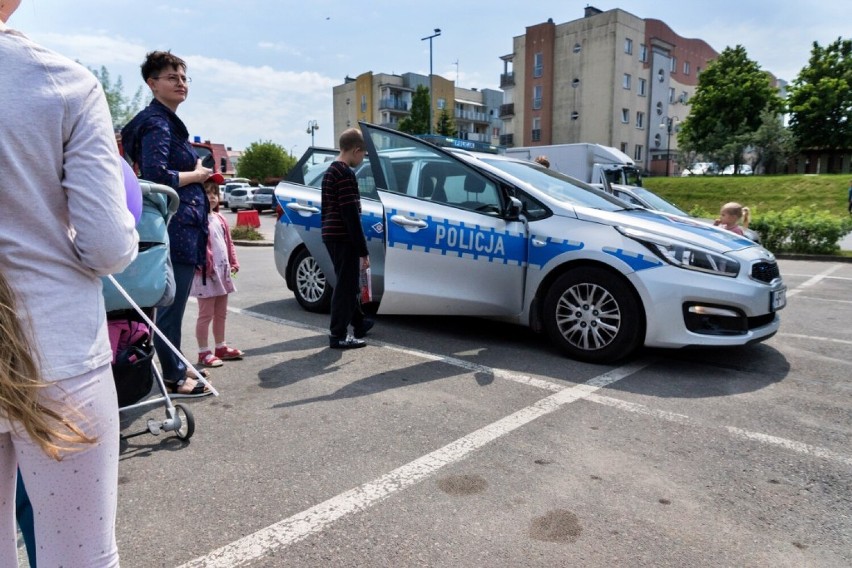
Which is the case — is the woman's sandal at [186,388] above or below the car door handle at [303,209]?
below

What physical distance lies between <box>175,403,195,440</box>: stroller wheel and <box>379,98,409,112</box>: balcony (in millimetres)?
72353

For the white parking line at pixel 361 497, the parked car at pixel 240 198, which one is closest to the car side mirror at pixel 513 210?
the white parking line at pixel 361 497

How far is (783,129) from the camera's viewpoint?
39.4m

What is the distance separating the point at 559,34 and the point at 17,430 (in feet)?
176

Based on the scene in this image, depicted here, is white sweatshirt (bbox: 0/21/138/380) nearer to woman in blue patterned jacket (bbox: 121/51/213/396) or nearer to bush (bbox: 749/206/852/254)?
woman in blue patterned jacket (bbox: 121/51/213/396)

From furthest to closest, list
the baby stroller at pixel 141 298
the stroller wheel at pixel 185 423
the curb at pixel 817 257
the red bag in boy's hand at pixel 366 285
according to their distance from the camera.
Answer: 1. the curb at pixel 817 257
2. the red bag in boy's hand at pixel 366 285
3. the stroller wheel at pixel 185 423
4. the baby stroller at pixel 141 298

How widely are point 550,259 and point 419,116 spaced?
168 feet

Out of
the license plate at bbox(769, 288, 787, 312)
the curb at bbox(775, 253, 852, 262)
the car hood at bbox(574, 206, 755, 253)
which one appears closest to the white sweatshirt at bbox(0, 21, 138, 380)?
the car hood at bbox(574, 206, 755, 253)

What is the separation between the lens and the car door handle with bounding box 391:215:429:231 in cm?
523

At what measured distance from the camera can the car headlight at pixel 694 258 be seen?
4477mm

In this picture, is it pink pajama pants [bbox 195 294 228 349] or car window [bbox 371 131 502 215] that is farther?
car window [bbox 371 131 502 215]

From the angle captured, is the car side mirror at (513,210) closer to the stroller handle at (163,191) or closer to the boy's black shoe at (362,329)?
the boy's black shoe at (362,329)

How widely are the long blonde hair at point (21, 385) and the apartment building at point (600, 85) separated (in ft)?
162

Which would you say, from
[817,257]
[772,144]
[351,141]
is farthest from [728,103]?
[351,141]
